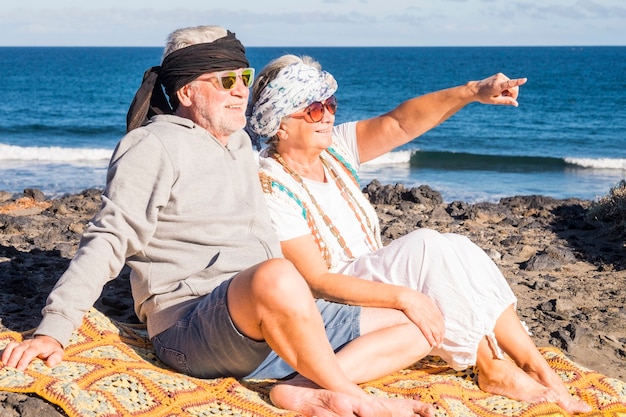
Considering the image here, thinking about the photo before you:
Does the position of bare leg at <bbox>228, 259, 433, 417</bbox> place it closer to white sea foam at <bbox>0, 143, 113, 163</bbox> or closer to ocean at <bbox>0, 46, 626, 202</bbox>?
ocean at <bbox>0, 46, 626, 202</bbox>

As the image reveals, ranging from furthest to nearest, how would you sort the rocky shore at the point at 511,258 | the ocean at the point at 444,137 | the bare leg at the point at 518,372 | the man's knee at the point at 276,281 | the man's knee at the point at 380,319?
1. the ocean at the point at 444,137
2. the rocky shore at the point at 511,258
3. the bare leg at the point at 518,372
4. the man's knee at the point at 380,319
5. the man's knee at the point at 276,281

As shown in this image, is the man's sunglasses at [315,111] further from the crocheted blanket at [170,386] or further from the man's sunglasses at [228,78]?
the crocheted blanket at [170,386]

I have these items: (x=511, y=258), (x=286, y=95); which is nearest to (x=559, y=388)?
(x=286, y=95)

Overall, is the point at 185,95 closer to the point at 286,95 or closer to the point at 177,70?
the point at 177,70

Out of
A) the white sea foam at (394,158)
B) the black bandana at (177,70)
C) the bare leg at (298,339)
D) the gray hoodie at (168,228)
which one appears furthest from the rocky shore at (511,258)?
the white sea foam at (394,158)

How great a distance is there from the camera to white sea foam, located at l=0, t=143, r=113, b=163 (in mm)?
19562

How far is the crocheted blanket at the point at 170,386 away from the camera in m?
3.44

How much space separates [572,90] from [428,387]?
154 feet

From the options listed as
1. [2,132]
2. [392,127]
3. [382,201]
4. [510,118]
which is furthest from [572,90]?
[392,127]

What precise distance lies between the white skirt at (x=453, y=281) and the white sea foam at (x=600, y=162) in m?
17.6

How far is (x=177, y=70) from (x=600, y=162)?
18.9 metres

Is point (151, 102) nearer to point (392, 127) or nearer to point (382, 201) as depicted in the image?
point (392, 127)

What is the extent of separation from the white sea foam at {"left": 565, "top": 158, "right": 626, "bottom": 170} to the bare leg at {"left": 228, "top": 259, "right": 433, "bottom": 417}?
60.0ft

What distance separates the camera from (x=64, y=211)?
27.9ft
